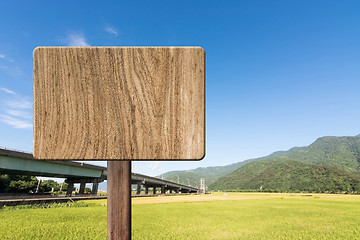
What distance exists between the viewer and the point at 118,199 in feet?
5.02

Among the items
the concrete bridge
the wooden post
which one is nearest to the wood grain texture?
the wooden post

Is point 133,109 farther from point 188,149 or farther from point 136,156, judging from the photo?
point 188,149

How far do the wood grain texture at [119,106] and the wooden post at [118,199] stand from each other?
0.17 meters

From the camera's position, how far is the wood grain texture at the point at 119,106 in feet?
4.49

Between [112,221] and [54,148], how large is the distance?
568mm

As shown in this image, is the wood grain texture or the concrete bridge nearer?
the wood grain texture

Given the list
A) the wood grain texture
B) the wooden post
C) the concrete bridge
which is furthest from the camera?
the concrete bridge

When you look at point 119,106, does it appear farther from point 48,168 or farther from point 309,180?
point 309,180

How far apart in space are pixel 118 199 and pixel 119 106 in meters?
0.60

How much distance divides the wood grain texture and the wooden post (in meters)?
0.17

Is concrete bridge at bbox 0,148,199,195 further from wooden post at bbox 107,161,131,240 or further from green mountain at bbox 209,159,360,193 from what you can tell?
green mountain at bbox 209,159,360,193

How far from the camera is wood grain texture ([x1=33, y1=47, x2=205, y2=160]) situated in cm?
137

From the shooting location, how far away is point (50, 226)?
17.0m

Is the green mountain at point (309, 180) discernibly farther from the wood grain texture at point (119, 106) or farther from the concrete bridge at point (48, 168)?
the wood grain texture at point (119, 106)
